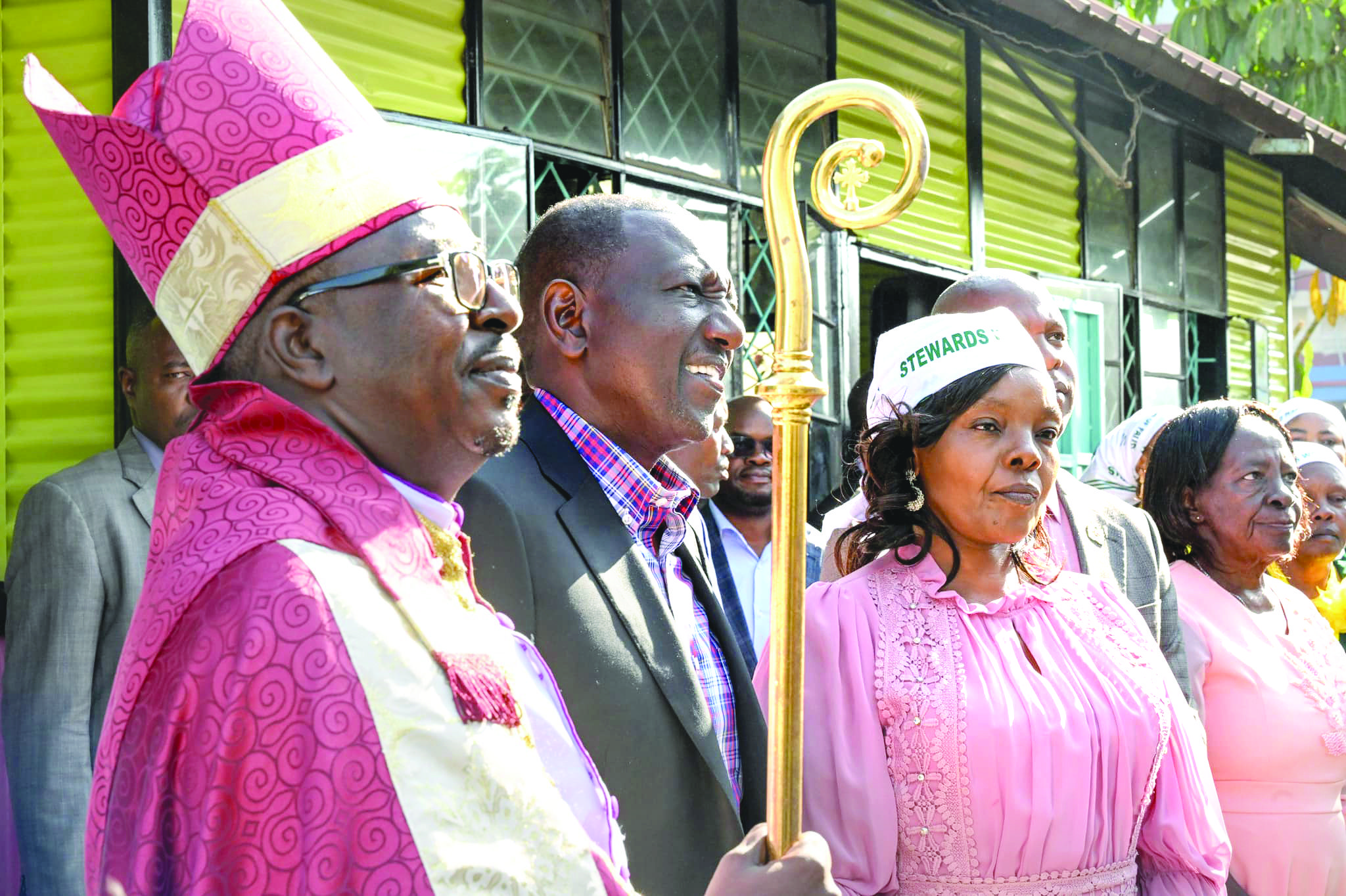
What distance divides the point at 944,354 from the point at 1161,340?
840cm

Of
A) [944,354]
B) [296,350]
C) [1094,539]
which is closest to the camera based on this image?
[296,350]

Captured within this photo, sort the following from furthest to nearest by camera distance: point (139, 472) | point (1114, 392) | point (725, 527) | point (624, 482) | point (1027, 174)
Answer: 1. point (1114, 392)
2. point (1027, 174)
3. point (725, 527)
4. point (139, 472)
5. point (624, 482)

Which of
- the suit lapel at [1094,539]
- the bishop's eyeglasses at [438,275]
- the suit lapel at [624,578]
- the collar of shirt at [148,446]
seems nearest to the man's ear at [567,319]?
the suit lapel at [624,578]

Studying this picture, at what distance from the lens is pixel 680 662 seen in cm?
232

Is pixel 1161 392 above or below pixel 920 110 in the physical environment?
below

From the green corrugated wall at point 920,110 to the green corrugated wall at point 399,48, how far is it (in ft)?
8.66

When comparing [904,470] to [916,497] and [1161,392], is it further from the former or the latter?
[1161,392]

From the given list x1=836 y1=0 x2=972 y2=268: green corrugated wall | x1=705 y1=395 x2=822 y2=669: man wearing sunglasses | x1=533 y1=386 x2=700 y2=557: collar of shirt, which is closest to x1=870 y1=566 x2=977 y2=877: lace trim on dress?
x1=533 y1=386 x2=700 y2=557: collar of shirt

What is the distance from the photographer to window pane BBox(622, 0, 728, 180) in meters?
6.02

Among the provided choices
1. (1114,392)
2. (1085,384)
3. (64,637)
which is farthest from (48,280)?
(1114,392)

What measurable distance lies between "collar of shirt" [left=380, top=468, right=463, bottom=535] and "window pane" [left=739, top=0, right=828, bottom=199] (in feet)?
16.0

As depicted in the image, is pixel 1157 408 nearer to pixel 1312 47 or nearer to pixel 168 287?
pixel 168 287

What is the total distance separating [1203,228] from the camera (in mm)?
11398

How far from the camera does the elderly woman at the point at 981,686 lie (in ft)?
8.72
